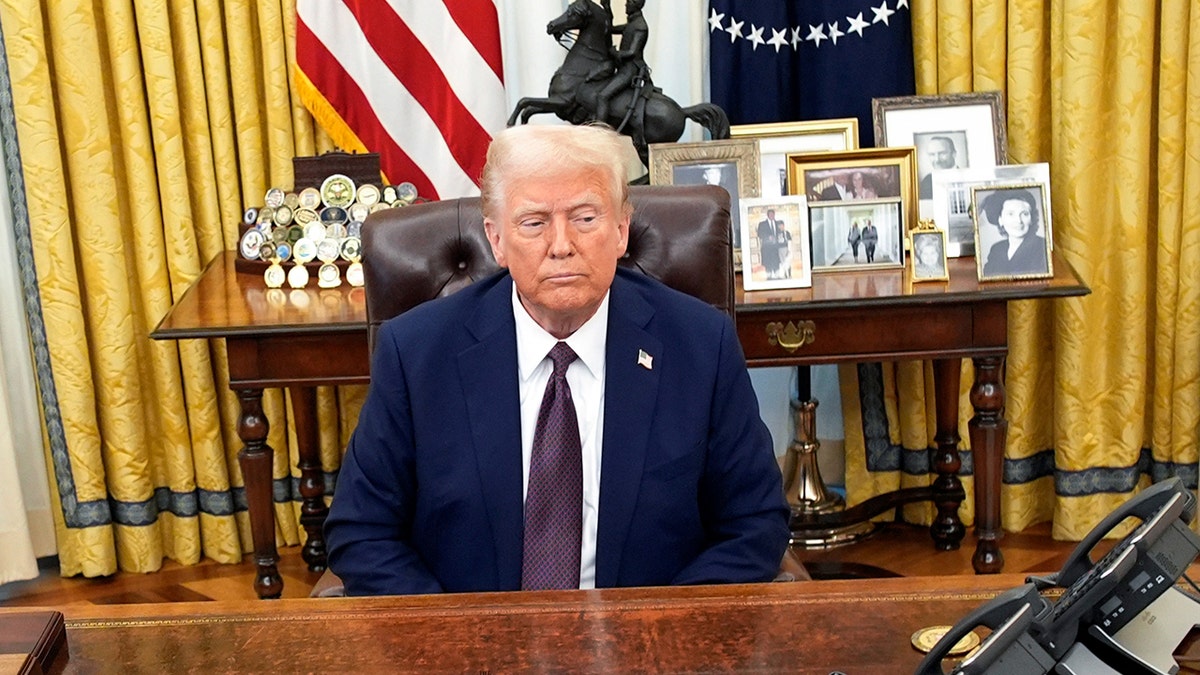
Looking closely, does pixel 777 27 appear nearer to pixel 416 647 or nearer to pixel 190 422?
pixel 190 422

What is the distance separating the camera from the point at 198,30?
3.60m

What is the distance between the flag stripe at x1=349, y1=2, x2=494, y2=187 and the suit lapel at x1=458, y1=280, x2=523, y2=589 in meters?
1.59

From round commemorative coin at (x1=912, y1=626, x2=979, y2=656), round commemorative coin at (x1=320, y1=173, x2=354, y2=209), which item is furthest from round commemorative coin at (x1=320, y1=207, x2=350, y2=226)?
round commemorative coin at (x1=912, y1=626, x2=979, y2=656)

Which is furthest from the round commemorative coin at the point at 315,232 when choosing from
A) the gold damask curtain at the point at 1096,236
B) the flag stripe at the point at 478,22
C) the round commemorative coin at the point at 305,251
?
the gold damask curtain at the point at 1096,236

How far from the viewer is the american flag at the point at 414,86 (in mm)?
3623

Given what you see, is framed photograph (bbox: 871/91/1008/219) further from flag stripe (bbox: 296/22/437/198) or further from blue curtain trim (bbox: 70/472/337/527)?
blue curtain trim (bbox: 70/472/337/527)

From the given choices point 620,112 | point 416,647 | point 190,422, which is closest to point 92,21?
point 190,422

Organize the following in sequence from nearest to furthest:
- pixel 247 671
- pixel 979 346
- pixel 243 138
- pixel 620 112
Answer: pixel 247 671 → pixel 979 346 → pixel 620 112 → pixel 243 138

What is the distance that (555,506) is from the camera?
2148 millimetres

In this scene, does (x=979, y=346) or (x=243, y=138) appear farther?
(x=243, y=138)

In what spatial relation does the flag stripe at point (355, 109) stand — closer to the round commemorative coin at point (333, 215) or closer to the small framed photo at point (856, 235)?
the round commemorative coin at point (333, 215)

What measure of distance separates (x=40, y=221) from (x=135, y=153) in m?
0.29

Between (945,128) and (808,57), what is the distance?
0.44m

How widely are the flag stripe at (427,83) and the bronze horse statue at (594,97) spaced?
11.0 inches
